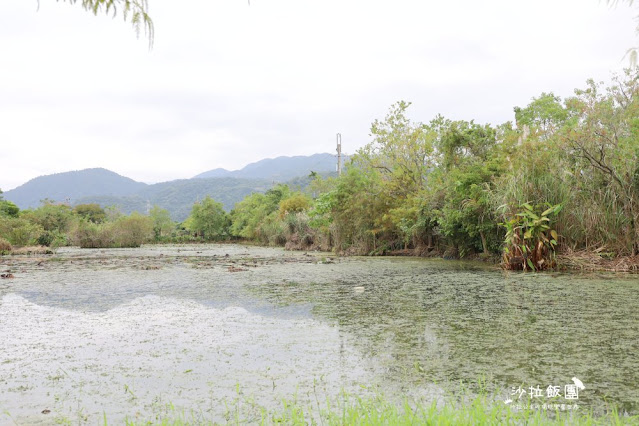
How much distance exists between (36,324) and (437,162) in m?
13.4

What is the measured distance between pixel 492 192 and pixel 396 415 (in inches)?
407

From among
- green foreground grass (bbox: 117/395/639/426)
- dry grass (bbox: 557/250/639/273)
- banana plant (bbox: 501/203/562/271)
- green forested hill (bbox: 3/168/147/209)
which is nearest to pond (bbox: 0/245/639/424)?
green foreground grass (bbox: 117/395/639/426)

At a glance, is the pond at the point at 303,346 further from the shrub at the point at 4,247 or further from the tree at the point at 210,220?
the tree at the point at 210,220

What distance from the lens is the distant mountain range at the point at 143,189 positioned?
316 ft

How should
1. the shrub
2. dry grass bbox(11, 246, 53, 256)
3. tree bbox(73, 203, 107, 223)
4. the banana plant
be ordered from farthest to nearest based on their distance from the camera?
tree bbox(73, 203, 107, 223) → dry grass bbox(11, 246, 53, 256) → the shrub → the banana plant

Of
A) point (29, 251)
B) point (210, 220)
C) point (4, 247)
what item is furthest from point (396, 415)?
point (210, 220)

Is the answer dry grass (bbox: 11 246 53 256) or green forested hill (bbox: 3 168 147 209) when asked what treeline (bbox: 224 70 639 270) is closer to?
dry grass (bbox: 11 246 53 256)

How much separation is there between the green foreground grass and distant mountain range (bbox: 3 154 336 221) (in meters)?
67.6

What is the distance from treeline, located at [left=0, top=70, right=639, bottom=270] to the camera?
10188mm

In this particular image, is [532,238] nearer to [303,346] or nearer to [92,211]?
[303,346]

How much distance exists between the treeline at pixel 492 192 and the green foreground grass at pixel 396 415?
7.98m

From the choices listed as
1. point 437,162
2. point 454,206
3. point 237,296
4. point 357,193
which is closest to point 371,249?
point 357,193

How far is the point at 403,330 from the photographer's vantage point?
4.85 meters

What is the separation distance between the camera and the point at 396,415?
2348 millimetres
